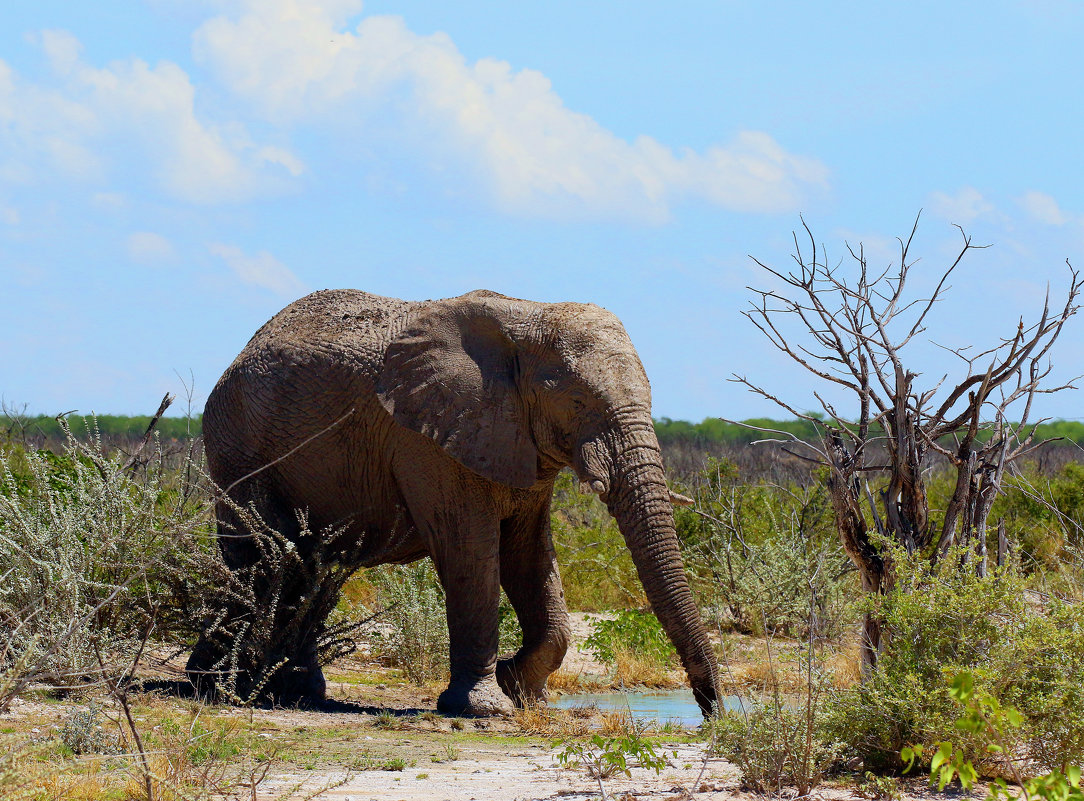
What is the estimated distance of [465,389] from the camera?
327 inches

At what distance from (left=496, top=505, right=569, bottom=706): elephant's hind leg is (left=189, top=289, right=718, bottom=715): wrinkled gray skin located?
12mm

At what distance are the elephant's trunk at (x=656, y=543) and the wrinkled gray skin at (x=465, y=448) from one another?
12mm

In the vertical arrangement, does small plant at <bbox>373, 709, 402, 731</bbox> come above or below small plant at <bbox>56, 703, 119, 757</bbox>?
below

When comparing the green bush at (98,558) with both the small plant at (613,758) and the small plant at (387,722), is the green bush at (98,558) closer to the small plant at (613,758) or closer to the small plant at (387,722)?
the small plant at (387,722)

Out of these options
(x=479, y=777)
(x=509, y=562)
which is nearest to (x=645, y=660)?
(x=509, y=562)

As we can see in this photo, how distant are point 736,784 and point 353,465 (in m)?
4.07

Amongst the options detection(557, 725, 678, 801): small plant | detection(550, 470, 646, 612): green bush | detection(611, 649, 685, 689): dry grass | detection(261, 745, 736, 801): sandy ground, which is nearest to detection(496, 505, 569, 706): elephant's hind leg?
detection(611, 649, 685, 689): dry grass

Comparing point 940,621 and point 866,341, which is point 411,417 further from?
point 940,621

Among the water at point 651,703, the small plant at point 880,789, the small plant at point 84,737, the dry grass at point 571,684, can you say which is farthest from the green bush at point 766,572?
the small plant at point 84,737

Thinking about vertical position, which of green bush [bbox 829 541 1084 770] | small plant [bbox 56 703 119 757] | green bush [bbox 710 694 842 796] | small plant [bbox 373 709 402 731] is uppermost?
green bush [bbox 829 541 1084 770]

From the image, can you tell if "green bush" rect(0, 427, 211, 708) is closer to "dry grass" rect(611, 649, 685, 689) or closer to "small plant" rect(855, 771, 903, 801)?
"small plant" rect(855, 771, 903, 801)

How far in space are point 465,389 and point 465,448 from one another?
39 centimetres

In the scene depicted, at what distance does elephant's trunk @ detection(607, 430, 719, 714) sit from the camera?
24.7 feet

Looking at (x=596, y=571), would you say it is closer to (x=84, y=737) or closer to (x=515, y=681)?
(x=515, y=681)
